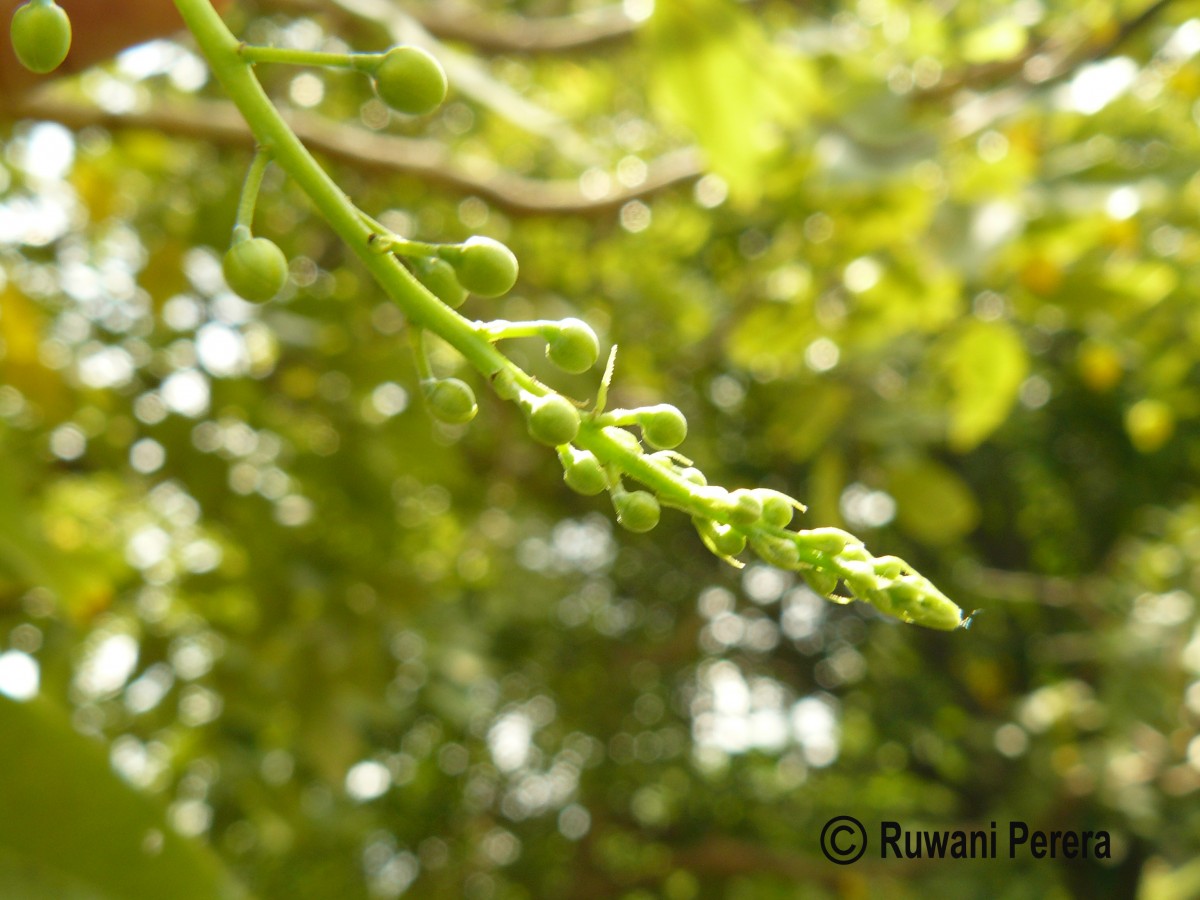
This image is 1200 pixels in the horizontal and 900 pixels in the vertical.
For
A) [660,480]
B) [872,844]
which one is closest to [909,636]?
[872,844]

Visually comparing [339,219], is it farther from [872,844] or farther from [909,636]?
[909,636]

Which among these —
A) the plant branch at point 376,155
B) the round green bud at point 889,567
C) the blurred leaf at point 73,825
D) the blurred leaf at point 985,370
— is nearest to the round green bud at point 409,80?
the round green bud at point 889,567

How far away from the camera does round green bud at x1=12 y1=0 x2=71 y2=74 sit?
0.39m

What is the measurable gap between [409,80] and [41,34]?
0.13 meters

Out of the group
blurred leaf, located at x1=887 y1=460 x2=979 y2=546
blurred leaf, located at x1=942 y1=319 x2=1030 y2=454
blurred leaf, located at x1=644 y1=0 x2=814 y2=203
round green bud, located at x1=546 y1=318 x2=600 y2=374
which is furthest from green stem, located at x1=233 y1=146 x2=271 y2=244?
blurred leaf, located at x1=887 y1=460 x2=979 y2=546

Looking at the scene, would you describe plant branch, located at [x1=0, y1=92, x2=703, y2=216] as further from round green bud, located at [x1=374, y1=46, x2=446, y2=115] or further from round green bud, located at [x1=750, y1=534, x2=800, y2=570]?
round green bud, located at [x1=750, y1=534, x2=800, y2=570]

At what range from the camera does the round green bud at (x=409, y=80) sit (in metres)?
0.40

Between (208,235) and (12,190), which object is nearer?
(208,235)

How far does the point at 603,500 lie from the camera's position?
9.40ft

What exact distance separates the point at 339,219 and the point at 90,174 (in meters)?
1.98

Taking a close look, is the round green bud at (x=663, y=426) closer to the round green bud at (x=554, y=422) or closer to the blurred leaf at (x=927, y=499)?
the round green bud at (x=554, y=422)

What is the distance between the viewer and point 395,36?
47.3 inches

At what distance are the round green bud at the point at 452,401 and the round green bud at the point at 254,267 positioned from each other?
0.21 feet

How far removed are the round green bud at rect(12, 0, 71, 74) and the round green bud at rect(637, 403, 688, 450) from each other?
0.24m
